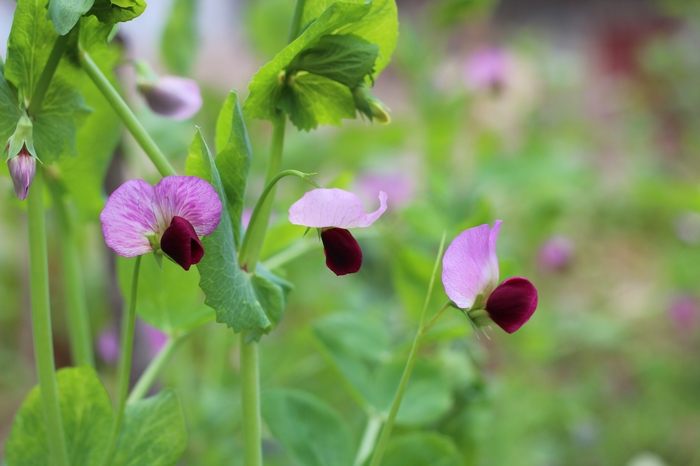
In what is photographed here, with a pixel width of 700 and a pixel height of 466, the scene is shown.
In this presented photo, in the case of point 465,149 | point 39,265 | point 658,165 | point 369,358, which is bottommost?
point 658,165

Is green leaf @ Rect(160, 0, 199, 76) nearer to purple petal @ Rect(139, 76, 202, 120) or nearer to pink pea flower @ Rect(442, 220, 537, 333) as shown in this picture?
purple petal @ Rect(139, 76, 202, 120)

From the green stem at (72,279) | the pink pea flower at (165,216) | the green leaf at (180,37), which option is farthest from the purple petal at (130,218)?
the green leaf at (180,37)

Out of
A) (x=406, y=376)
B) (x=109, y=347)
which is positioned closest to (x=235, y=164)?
(x=406, y=376)

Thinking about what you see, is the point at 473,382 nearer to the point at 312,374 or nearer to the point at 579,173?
the point at 312,374

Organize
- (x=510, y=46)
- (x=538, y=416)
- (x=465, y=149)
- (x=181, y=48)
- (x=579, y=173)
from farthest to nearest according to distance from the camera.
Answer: (x=510, y=46) → (x=465, y=149) → (x=579, y=173) → (x=538, y=416) → (x=181, y=48)

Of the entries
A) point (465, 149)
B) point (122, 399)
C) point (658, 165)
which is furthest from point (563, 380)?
point (122, 399)

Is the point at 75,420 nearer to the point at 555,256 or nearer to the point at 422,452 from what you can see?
the point at 422,452
